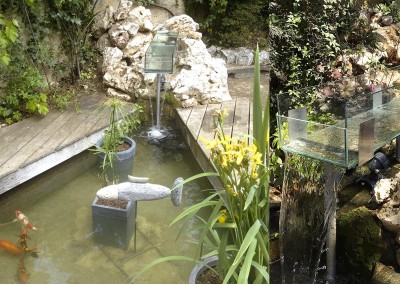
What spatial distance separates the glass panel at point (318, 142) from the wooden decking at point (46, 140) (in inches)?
36.6

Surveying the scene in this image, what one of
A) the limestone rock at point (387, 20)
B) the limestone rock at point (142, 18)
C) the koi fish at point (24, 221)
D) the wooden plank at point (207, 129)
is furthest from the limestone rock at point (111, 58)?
the limestone rock at point (387, 20)

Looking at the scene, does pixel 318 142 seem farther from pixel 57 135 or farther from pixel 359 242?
pixel 57 135

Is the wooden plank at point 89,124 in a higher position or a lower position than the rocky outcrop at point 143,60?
lower

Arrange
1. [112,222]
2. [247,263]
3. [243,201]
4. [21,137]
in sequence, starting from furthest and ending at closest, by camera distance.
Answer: [21,137] → [112,222] → [243,201] → [247,263]

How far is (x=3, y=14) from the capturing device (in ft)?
7.21

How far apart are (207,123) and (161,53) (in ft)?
0.87

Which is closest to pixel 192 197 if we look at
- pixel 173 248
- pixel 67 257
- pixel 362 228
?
pixel 173 248

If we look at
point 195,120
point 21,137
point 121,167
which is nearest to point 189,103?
point 195,120

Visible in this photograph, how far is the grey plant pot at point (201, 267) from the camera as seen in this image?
118 cm

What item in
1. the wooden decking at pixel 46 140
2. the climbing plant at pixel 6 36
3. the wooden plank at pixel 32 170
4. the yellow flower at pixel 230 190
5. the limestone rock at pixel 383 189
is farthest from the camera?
the climbing plant at pixel 6 36

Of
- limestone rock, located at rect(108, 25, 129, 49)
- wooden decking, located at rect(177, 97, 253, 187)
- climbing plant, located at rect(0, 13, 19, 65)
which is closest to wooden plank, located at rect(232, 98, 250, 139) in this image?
wooden decking, located at rect(177, 97, 253, 187)

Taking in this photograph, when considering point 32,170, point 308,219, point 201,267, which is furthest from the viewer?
point 32,170

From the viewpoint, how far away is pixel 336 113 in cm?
69

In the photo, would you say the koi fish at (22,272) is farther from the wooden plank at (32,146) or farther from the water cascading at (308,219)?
the water cascading at (308,219)
